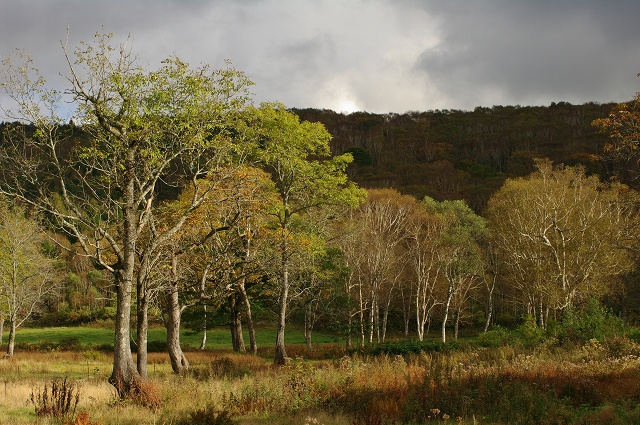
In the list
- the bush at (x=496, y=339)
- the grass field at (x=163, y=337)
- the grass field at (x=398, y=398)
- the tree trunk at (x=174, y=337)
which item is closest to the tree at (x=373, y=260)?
the grass field at (x=163, y=337)

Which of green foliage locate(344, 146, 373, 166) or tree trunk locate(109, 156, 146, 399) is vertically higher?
green foliage locate(344, 146, 373, 166)

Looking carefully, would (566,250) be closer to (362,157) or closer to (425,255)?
(425,255)

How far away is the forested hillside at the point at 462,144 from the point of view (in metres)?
94.6

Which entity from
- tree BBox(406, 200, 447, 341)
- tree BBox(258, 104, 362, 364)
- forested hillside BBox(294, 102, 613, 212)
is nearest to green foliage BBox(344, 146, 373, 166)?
forested hillside BBox(294, 102, 613, 212)

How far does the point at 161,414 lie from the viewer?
32.9 feet

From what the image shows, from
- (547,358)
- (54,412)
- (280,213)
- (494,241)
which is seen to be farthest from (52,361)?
(494,241)

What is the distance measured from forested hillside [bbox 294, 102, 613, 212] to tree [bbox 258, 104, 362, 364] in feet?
171

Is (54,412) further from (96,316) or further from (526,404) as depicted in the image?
(96,316)

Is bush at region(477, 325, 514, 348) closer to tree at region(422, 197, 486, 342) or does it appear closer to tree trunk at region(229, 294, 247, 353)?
tree trunk at region(229, 294, 247, 353)

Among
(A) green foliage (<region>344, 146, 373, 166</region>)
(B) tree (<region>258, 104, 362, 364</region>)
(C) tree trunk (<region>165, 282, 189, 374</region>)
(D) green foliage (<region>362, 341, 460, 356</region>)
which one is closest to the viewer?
(C) tree trunk (<region>165, 282, 189, 374</region>)

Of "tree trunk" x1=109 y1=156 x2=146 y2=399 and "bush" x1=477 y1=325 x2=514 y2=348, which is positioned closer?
"tree trunk" x1=109 y1=156 x2=146 y2=399

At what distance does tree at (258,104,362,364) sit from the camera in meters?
22.7

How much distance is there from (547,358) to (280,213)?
13.8 meters

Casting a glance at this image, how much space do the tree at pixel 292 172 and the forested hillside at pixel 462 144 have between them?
52.0 metres
